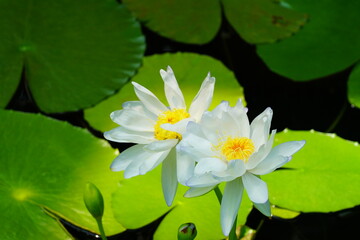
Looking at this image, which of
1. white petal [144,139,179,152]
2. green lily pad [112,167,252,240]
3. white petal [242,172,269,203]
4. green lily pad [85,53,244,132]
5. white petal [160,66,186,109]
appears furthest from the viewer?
green lily pad [85,53,244,132]

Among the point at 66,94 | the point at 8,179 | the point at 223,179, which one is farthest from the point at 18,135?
the point at 223,179

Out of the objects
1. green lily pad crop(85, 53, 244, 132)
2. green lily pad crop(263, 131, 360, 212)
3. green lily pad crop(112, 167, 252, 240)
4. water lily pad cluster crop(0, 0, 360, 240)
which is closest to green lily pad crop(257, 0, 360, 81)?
water lily pad cluster crop(0, 0, 360, 240)

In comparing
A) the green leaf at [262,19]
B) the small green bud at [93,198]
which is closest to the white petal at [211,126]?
the small green bud at [93,198]

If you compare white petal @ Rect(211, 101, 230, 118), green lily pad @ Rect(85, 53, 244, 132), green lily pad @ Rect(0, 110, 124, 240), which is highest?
white petal @ Rect(211, 101, 230, 118)

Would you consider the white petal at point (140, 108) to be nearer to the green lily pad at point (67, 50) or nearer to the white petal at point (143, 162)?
the white petal at point (143, 162)

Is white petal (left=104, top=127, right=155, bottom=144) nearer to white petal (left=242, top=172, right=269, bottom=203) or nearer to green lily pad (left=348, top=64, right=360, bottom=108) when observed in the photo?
white petal (left=242, top=172, right=269, bottom=203)

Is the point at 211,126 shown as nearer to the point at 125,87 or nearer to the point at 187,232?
the point at 187,232

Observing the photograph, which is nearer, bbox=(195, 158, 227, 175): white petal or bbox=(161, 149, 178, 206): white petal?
bbox=(195, 158, 227, 175): white petal
